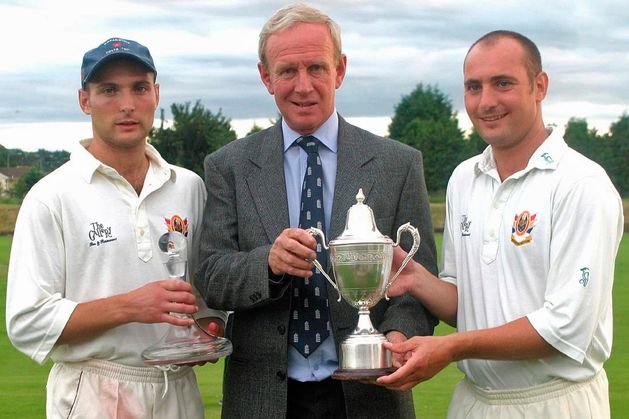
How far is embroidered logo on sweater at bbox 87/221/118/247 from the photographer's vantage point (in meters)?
Result: 4.75

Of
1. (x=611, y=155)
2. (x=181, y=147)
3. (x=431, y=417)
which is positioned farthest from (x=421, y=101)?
(x=431, y=417)

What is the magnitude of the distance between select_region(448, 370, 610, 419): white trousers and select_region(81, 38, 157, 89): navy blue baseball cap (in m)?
2.13

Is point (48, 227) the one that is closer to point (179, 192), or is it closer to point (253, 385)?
point (179, 192)

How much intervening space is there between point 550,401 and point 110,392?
1.90m

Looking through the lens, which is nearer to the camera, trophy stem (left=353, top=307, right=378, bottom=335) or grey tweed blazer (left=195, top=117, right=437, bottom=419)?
trophy stem (left=353, top=307, right=378, bottom=335)

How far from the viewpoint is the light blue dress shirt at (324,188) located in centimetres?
473

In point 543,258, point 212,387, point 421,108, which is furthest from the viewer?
point 421,108

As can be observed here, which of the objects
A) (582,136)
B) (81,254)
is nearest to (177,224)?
(81,254)

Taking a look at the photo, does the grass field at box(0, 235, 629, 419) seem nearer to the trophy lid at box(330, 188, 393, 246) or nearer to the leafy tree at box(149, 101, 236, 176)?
the trophy lid at box(330, 188, 393, 246)

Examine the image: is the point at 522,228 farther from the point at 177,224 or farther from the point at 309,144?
the point at 177,224

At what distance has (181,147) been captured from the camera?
58.7 m

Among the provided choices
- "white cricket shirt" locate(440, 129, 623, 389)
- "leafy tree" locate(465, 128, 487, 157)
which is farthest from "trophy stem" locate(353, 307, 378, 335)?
"leafy tree" locate(465, 128, 487, 157)

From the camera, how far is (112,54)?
4.83m

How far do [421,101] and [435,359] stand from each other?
9313 centimetres
